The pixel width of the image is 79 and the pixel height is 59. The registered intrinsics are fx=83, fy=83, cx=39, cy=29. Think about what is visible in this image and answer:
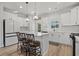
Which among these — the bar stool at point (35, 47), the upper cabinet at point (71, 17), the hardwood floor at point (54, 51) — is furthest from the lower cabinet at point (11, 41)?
the upper cabinet at point (71, 17)

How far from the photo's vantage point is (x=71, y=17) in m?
1.86

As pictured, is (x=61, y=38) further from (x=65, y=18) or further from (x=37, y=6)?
(x=37, y=6)

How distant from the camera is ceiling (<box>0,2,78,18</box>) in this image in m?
1.75

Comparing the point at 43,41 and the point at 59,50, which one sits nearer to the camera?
the point at 59,50

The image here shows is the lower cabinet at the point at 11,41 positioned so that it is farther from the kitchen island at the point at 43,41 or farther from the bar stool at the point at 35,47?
the kitchen island at the point at 43,41

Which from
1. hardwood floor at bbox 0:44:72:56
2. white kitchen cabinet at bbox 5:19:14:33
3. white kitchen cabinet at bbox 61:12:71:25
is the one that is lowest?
hardwood floor at bbox 0:44:72:56

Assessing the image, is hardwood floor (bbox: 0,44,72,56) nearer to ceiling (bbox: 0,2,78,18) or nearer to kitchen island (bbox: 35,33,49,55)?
kitchen island (bbox: 35,33,49,55)

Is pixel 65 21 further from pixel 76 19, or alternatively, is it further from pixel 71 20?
pixel 76 19

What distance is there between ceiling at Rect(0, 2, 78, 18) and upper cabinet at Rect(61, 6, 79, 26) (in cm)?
13

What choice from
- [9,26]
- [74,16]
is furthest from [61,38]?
[9,26]

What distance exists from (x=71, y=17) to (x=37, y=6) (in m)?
0.80

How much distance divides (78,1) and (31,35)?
4.05 ft

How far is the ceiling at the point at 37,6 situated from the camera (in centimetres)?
175

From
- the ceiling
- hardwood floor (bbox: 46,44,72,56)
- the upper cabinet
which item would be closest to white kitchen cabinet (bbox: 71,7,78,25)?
the upper cabinet
